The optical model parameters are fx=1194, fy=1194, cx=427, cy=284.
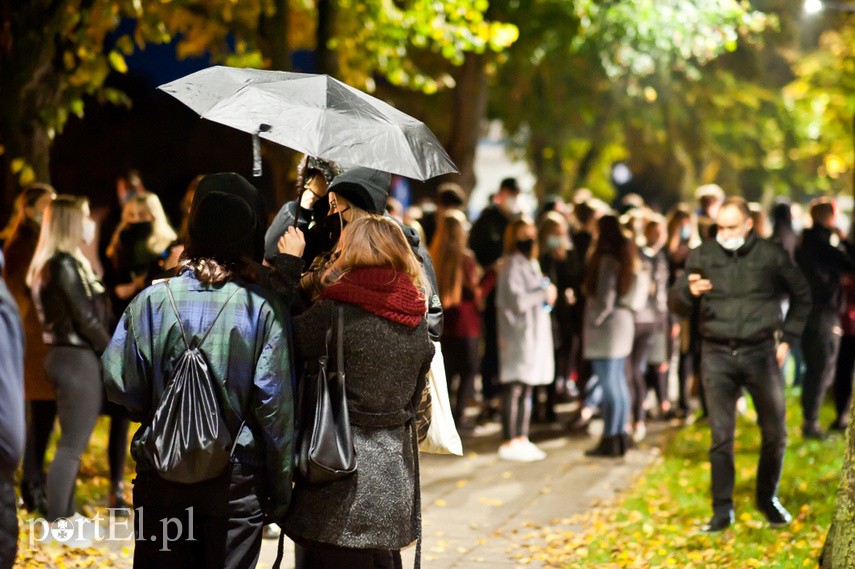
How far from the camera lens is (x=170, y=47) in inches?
705

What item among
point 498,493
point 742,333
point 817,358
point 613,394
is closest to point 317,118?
point 742,333

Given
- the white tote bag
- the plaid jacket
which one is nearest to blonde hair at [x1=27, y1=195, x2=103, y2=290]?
the white tote bag

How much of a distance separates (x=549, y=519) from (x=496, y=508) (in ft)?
1.67

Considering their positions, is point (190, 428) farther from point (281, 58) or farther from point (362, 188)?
point (281, 58)

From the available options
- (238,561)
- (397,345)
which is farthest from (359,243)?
(238,561)

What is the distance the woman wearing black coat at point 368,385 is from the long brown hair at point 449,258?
666cm

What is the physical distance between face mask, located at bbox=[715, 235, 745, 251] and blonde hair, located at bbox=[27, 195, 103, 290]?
4.32 m

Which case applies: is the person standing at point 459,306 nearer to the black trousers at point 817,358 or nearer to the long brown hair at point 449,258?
the long brown hair at point 449,258

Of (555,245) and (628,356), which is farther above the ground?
(555,245)

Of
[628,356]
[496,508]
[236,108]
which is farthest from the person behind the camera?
[628,356]

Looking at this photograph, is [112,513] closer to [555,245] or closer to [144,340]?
[144,340]

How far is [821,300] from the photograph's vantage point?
474 inches

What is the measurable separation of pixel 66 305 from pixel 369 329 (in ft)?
11.3

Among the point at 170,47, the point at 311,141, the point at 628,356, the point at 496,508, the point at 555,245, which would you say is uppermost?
the point at 170,47
